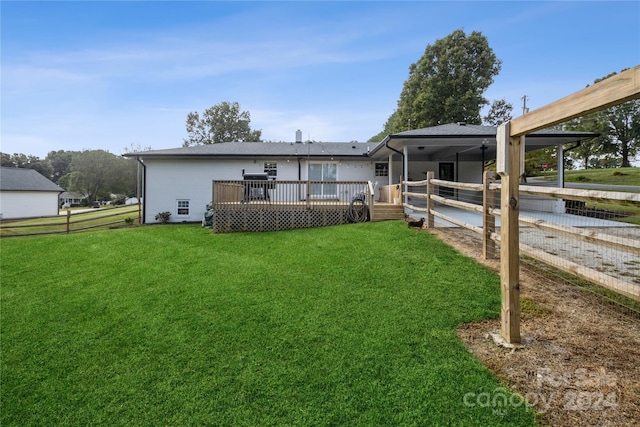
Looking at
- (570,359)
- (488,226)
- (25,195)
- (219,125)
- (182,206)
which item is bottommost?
(570,359)

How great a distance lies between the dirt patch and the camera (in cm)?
183

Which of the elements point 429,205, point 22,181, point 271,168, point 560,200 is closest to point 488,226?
point 429,205

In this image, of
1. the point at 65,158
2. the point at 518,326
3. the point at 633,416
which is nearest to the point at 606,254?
the point at 518,326

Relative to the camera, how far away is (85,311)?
398 cm

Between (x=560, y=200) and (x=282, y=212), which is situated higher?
(x=560, y=200)

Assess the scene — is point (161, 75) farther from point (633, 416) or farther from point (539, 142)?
point (633, 416)

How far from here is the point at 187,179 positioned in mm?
13219

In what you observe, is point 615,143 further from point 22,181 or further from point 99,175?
point 99,175

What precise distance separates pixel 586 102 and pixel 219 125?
4206 centimetres

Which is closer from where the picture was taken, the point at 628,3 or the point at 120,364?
the point at 120,364

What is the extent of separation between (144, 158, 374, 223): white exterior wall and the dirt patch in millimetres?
11411

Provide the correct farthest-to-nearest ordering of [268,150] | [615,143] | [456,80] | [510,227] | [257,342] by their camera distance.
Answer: [615,143]
[456,80]
[268,150]
[257,342]
[510,227]

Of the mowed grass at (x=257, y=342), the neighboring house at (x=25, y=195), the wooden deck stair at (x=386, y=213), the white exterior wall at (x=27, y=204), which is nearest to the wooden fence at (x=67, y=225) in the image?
the mowed grass at (x=257, y=342)

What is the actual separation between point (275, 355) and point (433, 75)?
27621 mm
